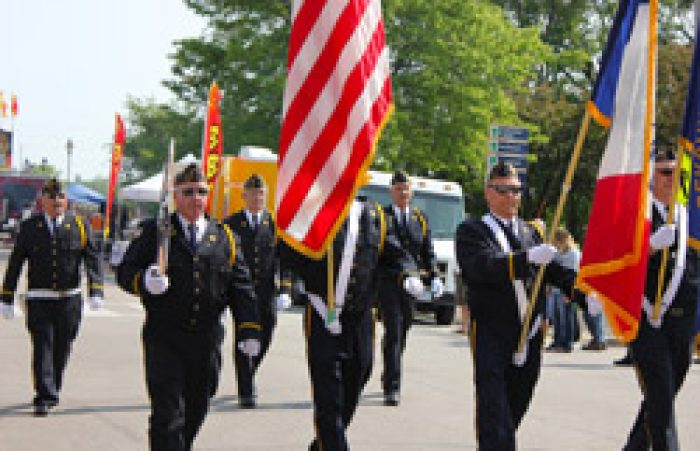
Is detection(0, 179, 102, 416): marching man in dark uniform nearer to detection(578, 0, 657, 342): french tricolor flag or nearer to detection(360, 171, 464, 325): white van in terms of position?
detection(578, 0, 657, 342): french tricolor flag

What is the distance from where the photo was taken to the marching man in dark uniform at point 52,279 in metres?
11.2

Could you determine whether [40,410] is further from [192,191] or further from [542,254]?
[542,254]

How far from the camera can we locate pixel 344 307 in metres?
A: 7.93

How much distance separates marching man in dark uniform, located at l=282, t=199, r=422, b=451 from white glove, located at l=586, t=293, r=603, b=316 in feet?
4.51

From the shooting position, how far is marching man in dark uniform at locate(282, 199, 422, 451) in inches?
301

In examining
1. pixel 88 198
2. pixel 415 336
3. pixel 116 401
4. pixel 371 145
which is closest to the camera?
pixel 371 145

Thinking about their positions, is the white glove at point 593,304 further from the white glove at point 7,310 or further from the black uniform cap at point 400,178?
the white glove at point 7,310

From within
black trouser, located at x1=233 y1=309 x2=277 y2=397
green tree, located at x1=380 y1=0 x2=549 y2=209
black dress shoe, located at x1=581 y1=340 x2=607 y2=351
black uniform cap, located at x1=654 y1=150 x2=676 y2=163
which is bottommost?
black dress shoe, located at x1=581 y1=340 x2=607 y2=351

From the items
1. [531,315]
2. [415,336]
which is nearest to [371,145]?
[531,315]

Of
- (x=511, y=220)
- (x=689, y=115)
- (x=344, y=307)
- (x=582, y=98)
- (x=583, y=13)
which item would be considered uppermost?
(x=583, y=13)

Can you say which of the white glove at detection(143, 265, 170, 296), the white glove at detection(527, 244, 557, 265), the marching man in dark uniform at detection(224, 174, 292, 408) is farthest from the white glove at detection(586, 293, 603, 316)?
the marching man in dark uniform at detection(224, 174, 292, 408)

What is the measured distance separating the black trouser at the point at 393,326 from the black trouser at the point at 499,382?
474 centimetres

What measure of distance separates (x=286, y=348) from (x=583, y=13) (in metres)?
46.0

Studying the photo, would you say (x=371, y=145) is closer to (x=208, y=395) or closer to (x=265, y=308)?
(x=208, y=395)
